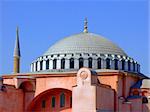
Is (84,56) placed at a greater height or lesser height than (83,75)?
greater

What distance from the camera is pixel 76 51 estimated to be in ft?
106

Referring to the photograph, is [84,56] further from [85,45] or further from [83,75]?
[83,75]

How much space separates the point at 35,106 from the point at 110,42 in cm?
715

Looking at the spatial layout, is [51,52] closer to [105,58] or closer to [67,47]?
[67,47]

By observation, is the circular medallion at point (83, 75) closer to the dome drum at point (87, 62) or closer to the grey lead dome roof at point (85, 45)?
the dome drum at point (87, 62)

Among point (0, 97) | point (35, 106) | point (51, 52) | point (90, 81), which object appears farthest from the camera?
point (51, 52)

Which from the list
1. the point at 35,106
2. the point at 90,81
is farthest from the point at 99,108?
the point at 35,106

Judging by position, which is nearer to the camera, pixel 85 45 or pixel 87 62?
pixel 87 62

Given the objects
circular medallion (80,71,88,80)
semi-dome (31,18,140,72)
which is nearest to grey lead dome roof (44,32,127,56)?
semi-dome (31,18,140,72)

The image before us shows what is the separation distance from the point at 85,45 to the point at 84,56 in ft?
4.28

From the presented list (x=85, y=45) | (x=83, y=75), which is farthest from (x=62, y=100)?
(x=85, y=45)

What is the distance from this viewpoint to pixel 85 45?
32812 mm

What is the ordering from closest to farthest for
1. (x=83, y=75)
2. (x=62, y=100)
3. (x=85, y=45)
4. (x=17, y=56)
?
(x=83, y=75)
(x=62, y=100)
(x=85, y=45)
(x=17, y=56)

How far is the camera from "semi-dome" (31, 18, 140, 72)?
3169 centimetres
